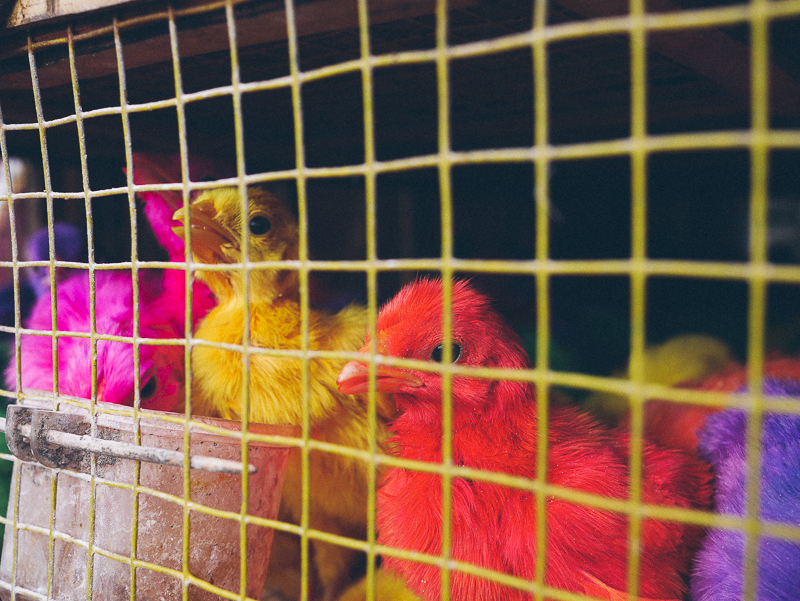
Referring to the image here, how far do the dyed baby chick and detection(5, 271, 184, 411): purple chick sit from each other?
75 mm

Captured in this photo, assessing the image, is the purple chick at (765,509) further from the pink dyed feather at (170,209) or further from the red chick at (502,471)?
the pink dyed feather at (170,209)

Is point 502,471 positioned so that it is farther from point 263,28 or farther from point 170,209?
point 170,209

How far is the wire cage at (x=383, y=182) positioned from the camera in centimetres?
43

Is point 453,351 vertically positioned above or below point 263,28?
below

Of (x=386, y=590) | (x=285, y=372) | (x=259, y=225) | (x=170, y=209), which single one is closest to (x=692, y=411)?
(x=386, y=590)

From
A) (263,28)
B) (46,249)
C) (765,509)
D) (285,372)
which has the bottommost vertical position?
(765,509)

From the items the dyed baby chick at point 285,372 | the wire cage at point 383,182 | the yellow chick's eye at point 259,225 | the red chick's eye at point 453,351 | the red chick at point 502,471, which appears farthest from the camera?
the yellow chick's eye at point 259,225

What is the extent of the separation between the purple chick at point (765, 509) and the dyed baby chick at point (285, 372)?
60cm

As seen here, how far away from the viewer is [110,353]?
1005 mm

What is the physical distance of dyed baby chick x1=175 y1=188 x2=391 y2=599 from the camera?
44.3 inches

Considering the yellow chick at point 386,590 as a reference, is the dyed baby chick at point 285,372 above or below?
above

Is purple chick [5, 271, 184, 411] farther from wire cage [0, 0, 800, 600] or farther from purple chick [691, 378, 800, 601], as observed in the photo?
purple chick [691, 378, 800, 601]

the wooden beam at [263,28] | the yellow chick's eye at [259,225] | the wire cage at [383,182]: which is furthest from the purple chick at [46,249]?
the wooden beam at [263,28]

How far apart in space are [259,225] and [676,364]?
1.12 m
